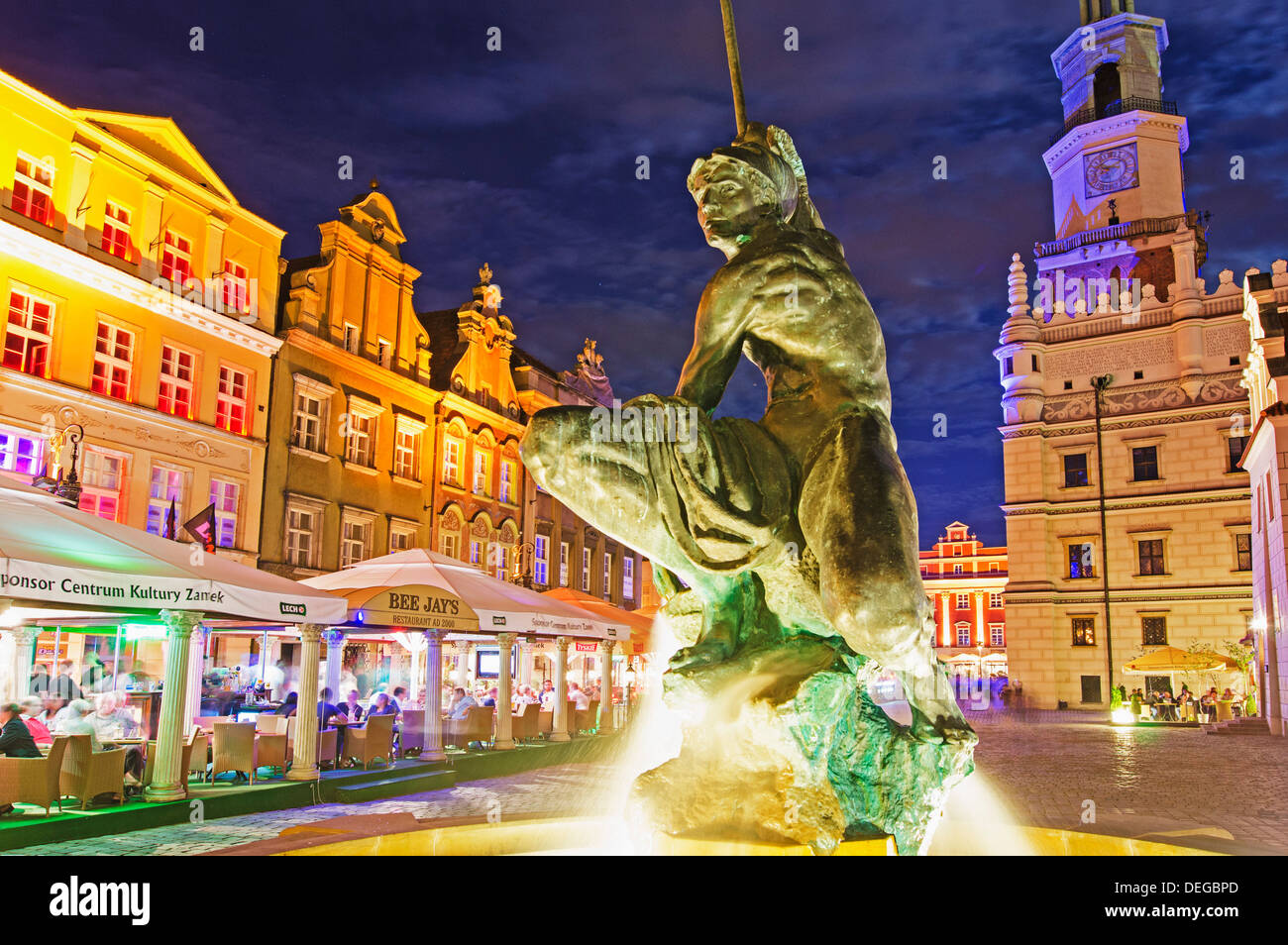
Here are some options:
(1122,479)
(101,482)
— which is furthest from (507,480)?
(1122,479)

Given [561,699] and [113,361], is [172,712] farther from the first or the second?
[113,361]

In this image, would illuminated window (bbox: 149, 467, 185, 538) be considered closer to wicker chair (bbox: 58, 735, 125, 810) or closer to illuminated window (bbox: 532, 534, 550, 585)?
wicker chair (bbox: 58, 735, 125, 810)

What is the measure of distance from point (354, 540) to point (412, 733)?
12144mm

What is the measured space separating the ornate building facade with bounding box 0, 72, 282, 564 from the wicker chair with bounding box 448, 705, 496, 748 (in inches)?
337

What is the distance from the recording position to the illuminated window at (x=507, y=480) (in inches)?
1427

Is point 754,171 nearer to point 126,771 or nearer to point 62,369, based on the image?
point 126,771

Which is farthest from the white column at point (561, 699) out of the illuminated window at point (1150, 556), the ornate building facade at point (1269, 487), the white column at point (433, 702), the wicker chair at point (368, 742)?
the illuminated window at point (1150, 556)

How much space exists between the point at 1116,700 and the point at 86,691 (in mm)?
31185

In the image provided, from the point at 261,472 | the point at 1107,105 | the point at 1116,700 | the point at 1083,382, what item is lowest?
the point at 1116,700

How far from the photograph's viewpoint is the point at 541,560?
127ft

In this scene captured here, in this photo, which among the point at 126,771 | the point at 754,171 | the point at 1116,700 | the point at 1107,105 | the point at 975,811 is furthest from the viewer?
the point at 1107,105

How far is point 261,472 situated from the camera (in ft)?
81.5

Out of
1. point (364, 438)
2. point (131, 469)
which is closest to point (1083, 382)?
point (364, 438)

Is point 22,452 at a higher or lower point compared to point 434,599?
higher
